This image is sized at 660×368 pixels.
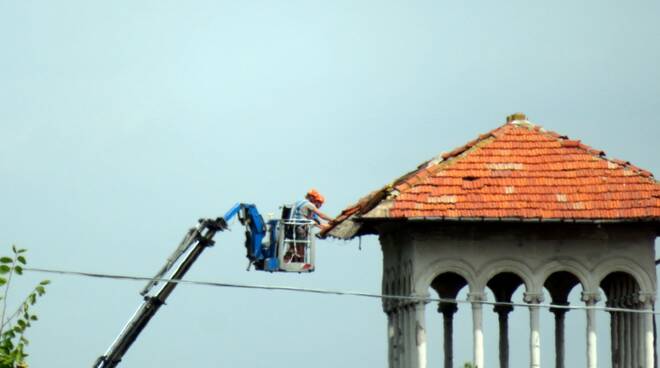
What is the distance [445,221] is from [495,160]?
3070mm

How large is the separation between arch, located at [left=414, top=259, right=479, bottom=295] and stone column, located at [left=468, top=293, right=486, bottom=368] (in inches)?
8.7

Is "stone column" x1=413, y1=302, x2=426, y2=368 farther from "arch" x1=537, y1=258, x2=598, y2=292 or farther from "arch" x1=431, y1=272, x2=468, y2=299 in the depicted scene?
"arch" x1=431, y1=272, x2=468, y2=299

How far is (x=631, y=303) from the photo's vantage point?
53.2 meters

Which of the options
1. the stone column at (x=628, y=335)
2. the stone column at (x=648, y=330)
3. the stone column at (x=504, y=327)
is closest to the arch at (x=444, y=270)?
the stone column at (x=628, y=335)

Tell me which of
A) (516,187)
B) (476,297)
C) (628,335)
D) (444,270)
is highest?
(516,187)

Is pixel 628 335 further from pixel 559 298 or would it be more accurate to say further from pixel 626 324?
pixel 559 298

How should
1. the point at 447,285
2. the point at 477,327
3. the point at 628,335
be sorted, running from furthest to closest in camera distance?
the point at 447,285 < the point at 628,335 < the point at 477,327

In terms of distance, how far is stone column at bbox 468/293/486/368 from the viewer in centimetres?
5169

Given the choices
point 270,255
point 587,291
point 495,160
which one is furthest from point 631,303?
point 270,255

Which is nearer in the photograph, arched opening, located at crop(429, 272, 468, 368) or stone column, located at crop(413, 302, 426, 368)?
stone column, located at crop(413, 302, 426, 368)

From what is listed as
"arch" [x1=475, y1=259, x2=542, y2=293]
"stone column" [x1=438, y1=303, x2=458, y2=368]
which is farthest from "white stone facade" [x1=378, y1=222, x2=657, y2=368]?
"stone column" [x1=438, y1=303, x2=458, y2=368]

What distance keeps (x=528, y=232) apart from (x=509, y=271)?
0.98 meters

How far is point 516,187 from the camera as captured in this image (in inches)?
2088

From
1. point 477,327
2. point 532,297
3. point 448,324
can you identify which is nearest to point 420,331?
point 477,327
